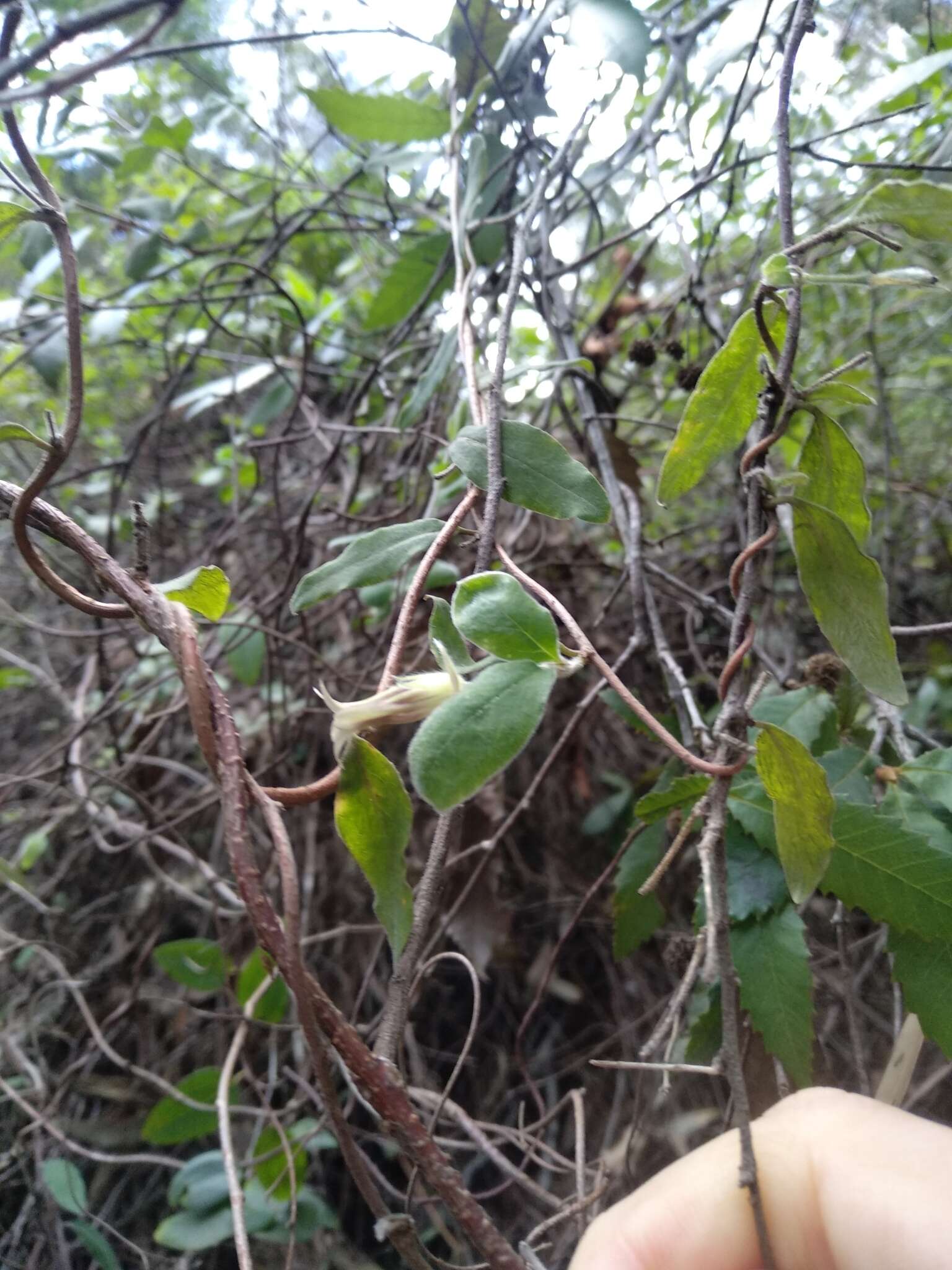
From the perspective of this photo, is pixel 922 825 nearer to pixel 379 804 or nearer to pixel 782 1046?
pixel 782 1046

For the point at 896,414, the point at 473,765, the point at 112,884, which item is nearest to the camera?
the point at 473,765

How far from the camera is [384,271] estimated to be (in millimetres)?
1076

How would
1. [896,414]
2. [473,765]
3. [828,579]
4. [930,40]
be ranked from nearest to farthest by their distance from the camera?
[473,765] < [828,579] < [930,40] < [896,414]

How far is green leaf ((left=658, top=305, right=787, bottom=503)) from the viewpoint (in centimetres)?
41

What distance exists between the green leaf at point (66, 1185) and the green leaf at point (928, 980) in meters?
0.79

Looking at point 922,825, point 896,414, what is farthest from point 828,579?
point 896,414

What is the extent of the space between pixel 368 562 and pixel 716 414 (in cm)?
21

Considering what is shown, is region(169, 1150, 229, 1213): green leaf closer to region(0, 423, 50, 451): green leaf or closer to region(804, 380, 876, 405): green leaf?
region(0, 423, 50, 451): green leaf

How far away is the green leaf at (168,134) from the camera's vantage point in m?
0.98

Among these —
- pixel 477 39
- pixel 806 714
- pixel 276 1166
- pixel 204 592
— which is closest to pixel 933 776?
pixel 806 714

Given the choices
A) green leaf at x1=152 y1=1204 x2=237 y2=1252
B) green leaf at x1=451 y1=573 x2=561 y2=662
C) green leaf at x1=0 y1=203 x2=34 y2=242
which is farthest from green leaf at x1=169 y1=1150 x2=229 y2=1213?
green leaf at x1=0 y1=203 x2=34 y2=242

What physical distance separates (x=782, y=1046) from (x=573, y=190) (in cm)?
88

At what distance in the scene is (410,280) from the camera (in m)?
0.84

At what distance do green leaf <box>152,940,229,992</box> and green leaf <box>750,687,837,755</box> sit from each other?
0.54m
